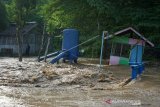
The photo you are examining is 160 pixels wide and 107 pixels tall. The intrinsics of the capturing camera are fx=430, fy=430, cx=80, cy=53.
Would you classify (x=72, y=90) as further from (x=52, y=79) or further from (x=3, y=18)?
(x=3, y=18)

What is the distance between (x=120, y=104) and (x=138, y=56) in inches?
452

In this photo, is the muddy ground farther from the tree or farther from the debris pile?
the tree

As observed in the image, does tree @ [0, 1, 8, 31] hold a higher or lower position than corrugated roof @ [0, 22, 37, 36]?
higher

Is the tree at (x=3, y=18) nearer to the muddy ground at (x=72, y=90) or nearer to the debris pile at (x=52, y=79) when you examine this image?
the muddy ground at (x=72, y=90)

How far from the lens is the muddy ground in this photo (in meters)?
10.5

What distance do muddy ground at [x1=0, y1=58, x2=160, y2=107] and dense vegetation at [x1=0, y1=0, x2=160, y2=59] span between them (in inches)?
365

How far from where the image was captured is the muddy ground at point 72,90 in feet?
34.4

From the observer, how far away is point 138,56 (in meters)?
21.6

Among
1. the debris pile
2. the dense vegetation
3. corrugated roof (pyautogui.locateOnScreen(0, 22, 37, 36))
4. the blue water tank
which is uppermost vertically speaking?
the dense vegetation

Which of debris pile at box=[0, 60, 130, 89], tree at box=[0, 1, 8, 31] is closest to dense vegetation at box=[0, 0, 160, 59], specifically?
debris pile at box=[0, 60, 130, 89]

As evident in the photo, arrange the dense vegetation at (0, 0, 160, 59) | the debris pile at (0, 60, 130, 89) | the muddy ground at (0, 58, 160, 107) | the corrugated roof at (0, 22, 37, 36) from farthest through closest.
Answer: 1. the corrugated roof at (0, 22, 37, 36)
2. the dense vegetation at (0, 0, 160, 59)
3. the debris pile at (0, 60, 130, 89)
4. the muddy ground at (0, 58, 160, 107)

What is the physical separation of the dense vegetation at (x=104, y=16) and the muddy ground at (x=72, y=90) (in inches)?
365

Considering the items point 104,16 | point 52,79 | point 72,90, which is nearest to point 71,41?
point 104,16

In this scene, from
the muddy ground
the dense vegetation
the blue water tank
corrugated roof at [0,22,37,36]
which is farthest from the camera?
corrugated roof at [0,22,37,36]
